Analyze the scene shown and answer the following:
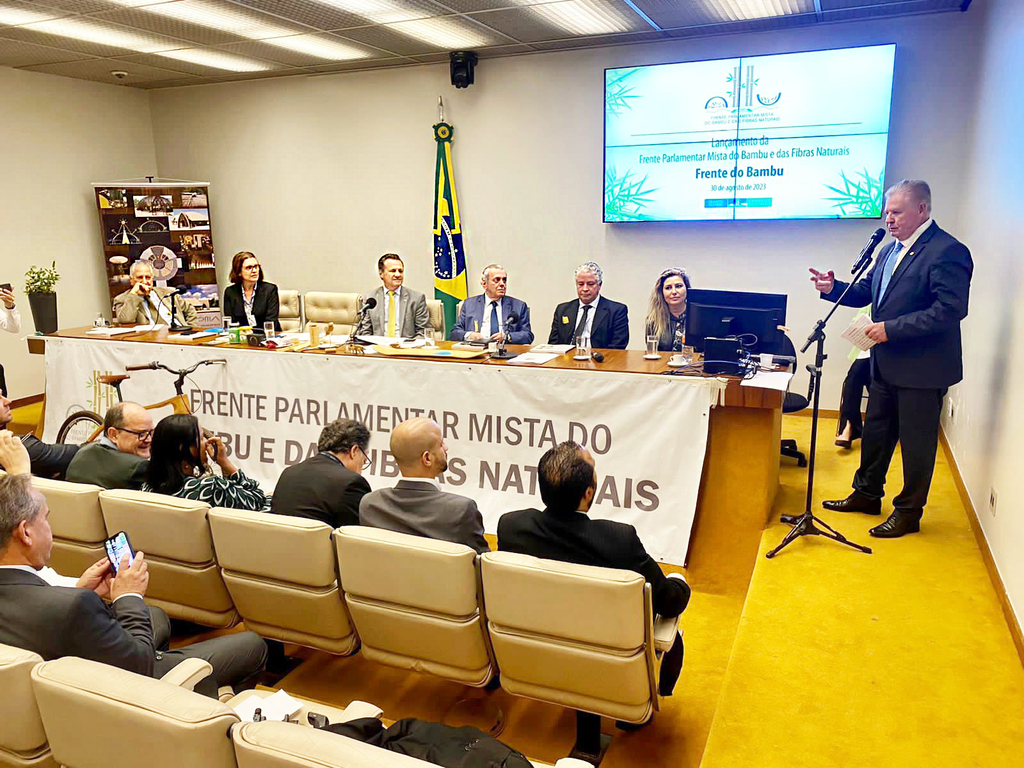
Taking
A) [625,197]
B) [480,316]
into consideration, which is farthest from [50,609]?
[625,197]

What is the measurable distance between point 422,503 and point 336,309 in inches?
140

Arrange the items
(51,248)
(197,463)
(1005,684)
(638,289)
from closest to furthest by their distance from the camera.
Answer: (1005,684) < (197,463) < (638,289) < (51,248)

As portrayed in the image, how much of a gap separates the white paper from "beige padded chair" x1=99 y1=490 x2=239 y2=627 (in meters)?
2.32

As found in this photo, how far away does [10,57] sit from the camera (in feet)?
20.9

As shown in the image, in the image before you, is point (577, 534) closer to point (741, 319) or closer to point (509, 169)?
point (741, 319)

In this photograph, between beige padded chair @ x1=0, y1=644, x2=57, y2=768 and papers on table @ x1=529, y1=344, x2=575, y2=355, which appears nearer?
beige padded chair @ x1=0, y1=644, x2=57, y2=768

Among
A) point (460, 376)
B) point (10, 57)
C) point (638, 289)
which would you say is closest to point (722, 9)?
point (638, 289)

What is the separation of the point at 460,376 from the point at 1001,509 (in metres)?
2.51

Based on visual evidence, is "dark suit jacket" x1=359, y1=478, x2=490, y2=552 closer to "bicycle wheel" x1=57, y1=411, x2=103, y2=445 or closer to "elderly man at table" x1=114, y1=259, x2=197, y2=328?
"bicycle wheel" x1=57, y1=411, x2=103, y2=445

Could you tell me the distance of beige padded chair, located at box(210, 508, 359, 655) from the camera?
2344 mm

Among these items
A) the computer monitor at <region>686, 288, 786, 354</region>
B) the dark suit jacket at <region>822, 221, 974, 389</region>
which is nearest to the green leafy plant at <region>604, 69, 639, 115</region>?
the computer monitor at <region>686, 288, 786, 354</region>

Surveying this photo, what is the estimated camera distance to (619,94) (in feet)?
19.7

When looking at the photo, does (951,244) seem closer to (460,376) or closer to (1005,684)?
(1005,684)

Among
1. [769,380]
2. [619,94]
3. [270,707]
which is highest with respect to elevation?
[619,94]
